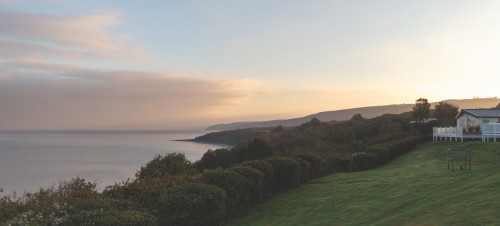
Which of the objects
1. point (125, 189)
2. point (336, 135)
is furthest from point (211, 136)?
point (125, 189)

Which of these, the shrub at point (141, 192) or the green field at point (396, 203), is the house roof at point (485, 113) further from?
the shrub at point (141, 192)

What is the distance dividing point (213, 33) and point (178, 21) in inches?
124

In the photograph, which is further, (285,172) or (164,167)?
(164,167)

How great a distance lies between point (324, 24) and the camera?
25.4 m

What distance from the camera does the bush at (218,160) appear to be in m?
32.0

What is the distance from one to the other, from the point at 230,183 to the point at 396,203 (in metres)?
5.38

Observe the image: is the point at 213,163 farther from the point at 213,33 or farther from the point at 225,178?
the point at 225,178

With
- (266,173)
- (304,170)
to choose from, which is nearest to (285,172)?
(266,173)

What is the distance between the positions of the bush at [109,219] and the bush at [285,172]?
8582mm

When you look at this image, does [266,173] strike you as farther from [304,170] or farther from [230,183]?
[304,170]

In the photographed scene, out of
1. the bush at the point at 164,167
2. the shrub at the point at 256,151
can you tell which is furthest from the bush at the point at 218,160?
the bush at the point at 164,167

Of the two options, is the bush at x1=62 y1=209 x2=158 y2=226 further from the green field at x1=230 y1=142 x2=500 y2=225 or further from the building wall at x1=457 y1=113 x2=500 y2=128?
the building wall at x1=457 y1=113 x2=500 y2=128

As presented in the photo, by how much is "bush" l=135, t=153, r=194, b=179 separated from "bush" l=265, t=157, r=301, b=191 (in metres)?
5.32

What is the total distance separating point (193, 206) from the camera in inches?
374
